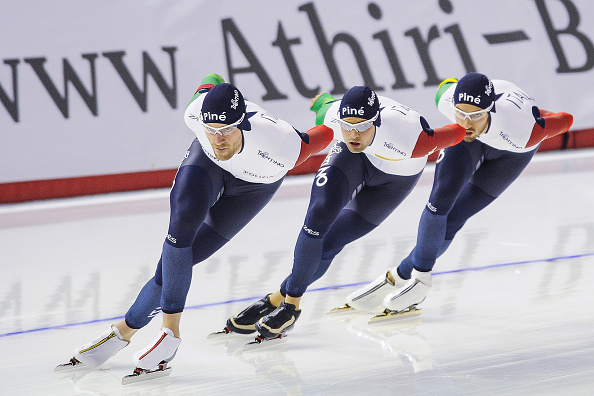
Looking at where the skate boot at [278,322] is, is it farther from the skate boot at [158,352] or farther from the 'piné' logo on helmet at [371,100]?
the 'piné' logo on helmet at [371,100]

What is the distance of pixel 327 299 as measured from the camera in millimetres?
4910

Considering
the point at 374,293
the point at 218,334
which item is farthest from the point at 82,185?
the point at 218,334

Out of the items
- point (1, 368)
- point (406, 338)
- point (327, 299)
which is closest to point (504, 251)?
point (327, 299)

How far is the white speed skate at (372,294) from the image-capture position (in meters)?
4.66

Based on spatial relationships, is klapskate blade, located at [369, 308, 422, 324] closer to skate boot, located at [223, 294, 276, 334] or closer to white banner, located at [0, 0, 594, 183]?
skate boot, located at [223, 294, 276, 334]

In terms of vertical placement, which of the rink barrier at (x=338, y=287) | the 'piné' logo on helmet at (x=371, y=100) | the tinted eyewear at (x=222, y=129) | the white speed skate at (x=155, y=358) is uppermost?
the tinted eyewear at (x=222, y=129)

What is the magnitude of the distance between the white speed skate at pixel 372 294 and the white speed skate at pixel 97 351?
1285 millimetres

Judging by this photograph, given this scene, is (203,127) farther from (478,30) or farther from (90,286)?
(478,30)

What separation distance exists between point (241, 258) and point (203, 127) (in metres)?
2.56

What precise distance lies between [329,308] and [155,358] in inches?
55.8

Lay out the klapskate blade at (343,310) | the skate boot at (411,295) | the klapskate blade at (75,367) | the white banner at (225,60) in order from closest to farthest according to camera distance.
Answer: the klapskate blade at (75,367), the skate boot at (411,295), the klapskate blade at (343,310), the white banner at (225,60)

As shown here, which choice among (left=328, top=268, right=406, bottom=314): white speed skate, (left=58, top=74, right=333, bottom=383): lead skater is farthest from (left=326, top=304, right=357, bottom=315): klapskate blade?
(left=58, top=74, right=333, bottom=383): lead skater

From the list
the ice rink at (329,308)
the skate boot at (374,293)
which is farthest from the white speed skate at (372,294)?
the ice rink at (329,308)

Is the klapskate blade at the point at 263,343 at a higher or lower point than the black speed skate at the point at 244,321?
lower
